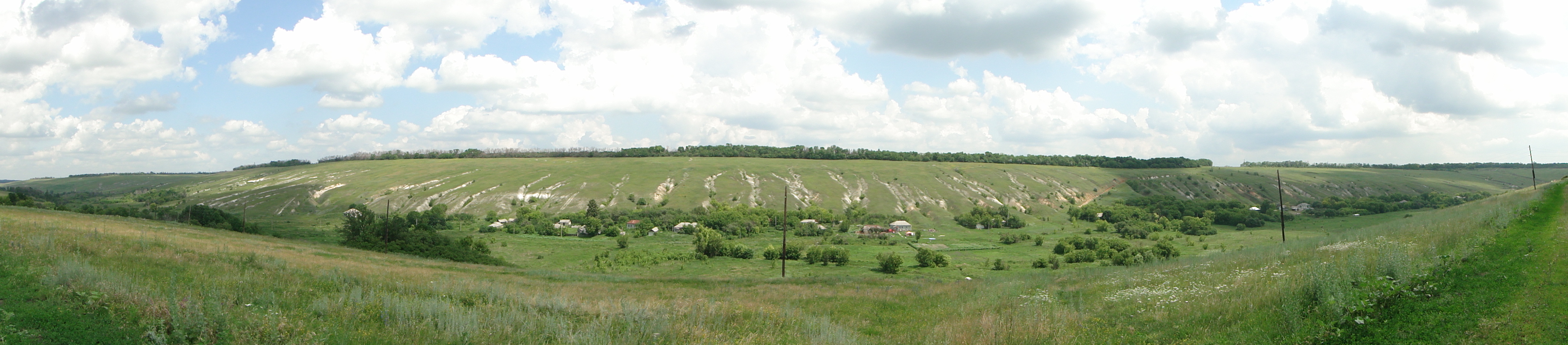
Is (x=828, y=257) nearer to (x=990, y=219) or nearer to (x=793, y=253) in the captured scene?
(x=793, y=253)

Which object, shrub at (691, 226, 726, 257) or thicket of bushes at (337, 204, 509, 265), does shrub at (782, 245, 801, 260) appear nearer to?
shrub at (691, 226, 726, 257)

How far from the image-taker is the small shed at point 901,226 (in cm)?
12700

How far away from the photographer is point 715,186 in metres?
163

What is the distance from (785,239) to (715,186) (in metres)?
110

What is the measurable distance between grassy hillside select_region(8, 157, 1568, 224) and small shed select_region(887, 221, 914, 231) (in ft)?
36.7

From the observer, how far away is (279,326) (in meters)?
9.27

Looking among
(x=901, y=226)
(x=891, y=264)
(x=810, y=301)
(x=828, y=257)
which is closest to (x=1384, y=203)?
(x=901, y=226)

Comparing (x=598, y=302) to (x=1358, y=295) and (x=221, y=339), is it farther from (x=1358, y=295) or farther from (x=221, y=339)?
(x=1358, y=295)

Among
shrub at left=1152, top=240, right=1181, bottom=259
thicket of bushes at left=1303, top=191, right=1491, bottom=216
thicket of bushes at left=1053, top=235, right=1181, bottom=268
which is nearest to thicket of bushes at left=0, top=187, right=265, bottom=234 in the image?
thicket of bushes at left=1053, top=235, right=1181, bottom=268

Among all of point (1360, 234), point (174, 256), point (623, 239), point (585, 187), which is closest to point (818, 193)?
point (585, 187)

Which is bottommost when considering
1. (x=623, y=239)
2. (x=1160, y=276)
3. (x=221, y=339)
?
(x=623, y=239)

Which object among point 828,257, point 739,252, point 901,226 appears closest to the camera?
point 828,257

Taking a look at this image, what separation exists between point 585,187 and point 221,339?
152642 mm

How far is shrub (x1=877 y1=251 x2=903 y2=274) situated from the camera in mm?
72938
